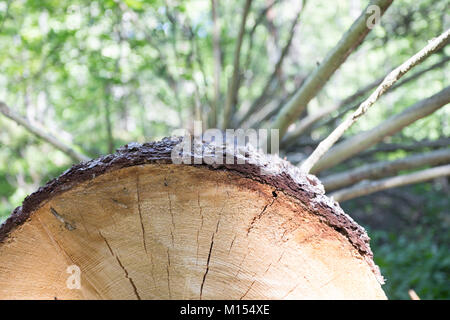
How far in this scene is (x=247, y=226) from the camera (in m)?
1.13

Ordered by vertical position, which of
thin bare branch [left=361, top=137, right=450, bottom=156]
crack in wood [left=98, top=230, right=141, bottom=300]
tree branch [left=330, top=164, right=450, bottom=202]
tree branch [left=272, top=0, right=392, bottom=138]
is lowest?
crack in wood [left=98, top=230, right=141, bottom=300]

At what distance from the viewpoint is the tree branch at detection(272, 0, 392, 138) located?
1607 millimetres

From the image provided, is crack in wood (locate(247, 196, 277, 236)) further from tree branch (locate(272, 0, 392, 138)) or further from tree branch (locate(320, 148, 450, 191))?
tree branch (locate(320, 148, 450, 191))

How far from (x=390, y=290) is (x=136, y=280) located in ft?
11.2

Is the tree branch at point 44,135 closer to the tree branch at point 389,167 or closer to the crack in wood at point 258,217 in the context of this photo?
the tree branch at point 389,167

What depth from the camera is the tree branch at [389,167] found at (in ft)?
8.26

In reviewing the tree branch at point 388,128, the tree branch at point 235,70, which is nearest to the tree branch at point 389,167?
the tree branch at point 388,128

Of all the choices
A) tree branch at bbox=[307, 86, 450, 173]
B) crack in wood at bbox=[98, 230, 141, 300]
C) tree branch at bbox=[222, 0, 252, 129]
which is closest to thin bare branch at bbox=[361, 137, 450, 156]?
tree branch at bbox=[307, 86, 450, 173]

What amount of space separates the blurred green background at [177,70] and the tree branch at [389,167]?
1.39m

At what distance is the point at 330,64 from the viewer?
1.79 m

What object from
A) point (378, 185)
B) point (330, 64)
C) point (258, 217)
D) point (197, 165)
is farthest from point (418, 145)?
point (197, 165)

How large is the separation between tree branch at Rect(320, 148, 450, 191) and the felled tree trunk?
5.16 ft

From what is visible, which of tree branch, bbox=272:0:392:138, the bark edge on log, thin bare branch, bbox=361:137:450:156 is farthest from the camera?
thin bare branch, bbox=361:137:450:156
